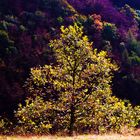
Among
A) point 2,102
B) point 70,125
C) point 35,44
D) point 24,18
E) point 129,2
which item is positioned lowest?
point 70,125

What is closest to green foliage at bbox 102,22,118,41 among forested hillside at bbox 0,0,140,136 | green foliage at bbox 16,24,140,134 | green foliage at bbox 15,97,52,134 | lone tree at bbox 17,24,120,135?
forested hillside at bbox 0,0,140,136

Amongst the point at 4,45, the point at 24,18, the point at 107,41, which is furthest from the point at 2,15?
the point at 107,41

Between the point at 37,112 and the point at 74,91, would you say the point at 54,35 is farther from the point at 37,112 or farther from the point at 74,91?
the point at 37,112

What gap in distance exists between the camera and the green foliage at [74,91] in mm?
28000

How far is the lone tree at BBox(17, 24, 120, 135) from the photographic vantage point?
27977mm

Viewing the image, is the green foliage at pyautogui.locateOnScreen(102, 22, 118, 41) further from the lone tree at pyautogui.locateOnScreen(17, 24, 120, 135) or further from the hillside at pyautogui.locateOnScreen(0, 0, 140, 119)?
the lone tree at pyautogui.locateOnScreen(17, 24, 120, 135)

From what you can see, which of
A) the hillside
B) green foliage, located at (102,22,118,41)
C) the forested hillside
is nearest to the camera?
the forested hillside

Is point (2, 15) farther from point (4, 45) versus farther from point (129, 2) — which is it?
point (129, 2)

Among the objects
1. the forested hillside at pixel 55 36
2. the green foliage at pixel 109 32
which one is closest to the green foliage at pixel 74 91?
the forested hillside at pixel 55 36

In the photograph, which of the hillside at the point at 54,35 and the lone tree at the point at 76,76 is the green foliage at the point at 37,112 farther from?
the hillside at the point at 54,35

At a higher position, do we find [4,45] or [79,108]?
[4,45]

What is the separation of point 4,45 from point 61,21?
17913 mm

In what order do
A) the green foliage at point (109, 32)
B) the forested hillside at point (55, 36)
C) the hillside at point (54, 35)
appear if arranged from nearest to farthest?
the forested hillside at point (55, 36)
the hillside at point (54, 35)
the green foliage at point (109, 32)

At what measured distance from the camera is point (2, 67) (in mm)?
90438
